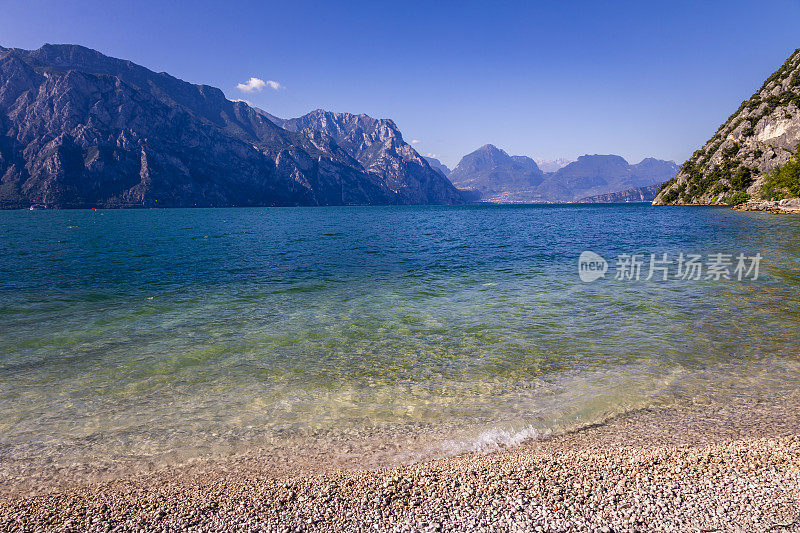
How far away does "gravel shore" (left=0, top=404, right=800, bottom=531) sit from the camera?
5.75 metres

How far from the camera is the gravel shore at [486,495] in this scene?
5.75 meters

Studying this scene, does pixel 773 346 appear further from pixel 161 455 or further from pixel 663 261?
pixel 663 261

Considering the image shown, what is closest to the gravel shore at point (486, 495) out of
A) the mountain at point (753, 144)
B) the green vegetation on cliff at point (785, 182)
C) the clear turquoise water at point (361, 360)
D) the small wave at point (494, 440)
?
the small wave at point (494, 440)

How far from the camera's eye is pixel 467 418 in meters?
9.51

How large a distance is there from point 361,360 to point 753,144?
680 ft

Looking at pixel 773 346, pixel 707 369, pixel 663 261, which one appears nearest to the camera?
pixel 707 369

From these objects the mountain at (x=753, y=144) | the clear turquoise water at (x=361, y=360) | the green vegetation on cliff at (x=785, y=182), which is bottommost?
the clear turquoise water at (x=361, y=360)

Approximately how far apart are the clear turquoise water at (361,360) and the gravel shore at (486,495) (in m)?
1.00

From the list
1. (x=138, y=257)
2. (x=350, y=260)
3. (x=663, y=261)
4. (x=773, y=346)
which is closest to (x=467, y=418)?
(x=773, y=346)

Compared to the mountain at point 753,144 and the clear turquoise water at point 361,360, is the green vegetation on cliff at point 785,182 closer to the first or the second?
the mountain at point 753,144

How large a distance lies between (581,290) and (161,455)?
23.7m

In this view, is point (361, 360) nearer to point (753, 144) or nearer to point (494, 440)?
point (494, 440)

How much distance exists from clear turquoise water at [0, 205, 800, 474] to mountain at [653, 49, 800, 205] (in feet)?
532

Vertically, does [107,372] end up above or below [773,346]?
below
